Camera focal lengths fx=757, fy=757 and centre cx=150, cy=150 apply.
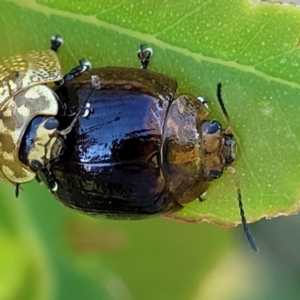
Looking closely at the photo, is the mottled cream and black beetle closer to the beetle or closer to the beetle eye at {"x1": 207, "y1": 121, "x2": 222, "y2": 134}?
the beetle

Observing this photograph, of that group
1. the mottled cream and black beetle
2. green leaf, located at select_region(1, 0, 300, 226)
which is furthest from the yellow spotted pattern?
green leaf, located at select_region(1, 0, 300, 226)

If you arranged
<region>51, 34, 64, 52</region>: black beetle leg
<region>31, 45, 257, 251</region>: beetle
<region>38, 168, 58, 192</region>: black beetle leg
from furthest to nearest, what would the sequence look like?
<region>51, 34, 64, 52</region>: black beetle leg
<region>38, 168, 58, 192</region>: black beetle leg
<region>31, 45, 257, 251</region>: beetle

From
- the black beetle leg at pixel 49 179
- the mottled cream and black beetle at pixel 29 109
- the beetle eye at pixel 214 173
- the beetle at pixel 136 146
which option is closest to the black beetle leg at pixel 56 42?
the mottled cream and black beetle at pixel 29 109

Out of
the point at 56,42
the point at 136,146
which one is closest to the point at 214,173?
the point at 136,146

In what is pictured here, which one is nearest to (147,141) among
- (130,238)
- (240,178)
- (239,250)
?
(240,178)

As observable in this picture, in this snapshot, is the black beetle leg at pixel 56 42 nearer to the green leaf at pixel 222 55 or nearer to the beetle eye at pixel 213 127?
the green leaf at pixel 222 55

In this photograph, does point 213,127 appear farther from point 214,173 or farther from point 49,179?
point 49,179

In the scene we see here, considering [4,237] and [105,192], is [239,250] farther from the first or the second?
[105,192]

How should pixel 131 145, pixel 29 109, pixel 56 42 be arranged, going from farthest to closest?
pixel 56 42 → pixel 29 109 → pixel 131 145
